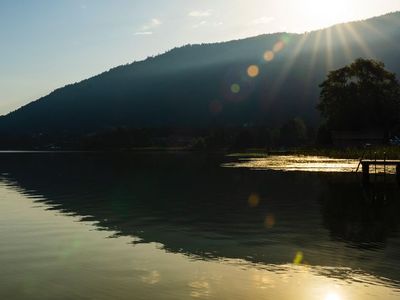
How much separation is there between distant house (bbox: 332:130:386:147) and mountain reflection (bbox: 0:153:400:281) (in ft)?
247

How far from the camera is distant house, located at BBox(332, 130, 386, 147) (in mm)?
127500

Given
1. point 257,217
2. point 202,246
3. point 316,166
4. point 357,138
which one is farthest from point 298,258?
point 357,138

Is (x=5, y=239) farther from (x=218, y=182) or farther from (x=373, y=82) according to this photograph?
(x=373, y=82)

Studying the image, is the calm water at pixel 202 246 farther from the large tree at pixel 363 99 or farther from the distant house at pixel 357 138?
the large tree at pixel 363 99

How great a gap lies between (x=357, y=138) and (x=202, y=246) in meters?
113

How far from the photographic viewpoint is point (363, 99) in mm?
135000

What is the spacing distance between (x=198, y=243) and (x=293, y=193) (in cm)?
2258

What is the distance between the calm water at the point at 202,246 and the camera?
15.7 meters

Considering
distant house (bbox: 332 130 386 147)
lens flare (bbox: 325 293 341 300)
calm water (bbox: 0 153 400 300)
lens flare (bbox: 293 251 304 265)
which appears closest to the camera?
lens flare (bbox: 325 293 341 300)

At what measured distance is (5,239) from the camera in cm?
2425

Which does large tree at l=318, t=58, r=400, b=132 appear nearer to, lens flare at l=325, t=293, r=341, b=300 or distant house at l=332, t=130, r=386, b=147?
distant house at l=332, t=130, r=386, b=147

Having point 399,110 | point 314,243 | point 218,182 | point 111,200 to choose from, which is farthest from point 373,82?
point 314,243

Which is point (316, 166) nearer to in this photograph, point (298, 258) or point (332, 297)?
point (298, 258)

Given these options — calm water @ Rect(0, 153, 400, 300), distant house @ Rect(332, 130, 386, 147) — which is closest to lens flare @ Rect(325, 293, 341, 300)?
calm water @ Rect(0, 153, 400, 300)
